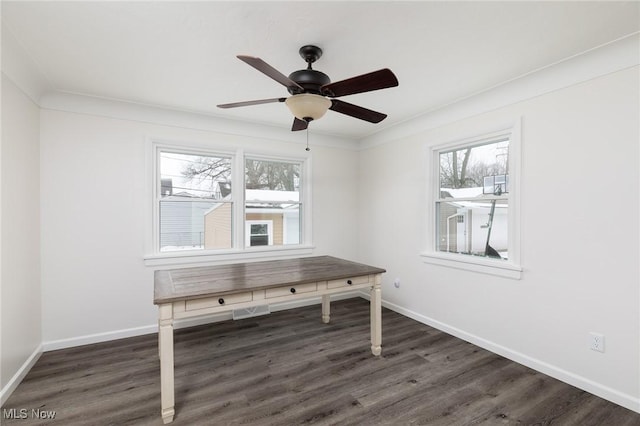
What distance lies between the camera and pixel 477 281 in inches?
118

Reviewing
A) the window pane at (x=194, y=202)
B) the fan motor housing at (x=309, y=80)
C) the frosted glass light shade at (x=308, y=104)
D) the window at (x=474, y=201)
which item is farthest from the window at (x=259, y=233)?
the fan motor housing at (x=309, y=80)

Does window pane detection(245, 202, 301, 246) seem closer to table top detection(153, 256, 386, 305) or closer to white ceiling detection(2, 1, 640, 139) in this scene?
table top detection(153, 256, 386, 305)

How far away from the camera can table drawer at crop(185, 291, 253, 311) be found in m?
2.01

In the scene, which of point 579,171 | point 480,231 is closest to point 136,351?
point 480,231

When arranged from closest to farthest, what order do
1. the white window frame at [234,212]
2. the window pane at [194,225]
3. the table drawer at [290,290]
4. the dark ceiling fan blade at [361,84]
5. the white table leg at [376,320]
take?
the dark ceiling fan blade at [361,84] → the table drawer at [290,290] → the white table leg at [376,320] → the white window frame at [234,212] → the window pane at [194,225]

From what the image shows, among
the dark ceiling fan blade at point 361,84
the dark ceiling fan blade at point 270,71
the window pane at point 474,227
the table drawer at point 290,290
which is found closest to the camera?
the dark ceiling fan blade at point 270,71

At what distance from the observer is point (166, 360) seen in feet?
6.33

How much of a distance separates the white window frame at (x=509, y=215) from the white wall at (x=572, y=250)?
0.06m

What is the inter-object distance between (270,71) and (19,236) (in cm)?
246

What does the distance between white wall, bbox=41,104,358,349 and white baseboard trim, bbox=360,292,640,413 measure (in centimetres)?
327

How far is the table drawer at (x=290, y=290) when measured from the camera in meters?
2.33

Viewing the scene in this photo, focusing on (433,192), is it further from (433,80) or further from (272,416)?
(272,416)

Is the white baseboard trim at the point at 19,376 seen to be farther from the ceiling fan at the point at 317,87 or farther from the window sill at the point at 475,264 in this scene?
the window sill at the point at 475,264

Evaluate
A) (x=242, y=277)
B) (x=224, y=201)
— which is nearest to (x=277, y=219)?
(x=224, y=201)
